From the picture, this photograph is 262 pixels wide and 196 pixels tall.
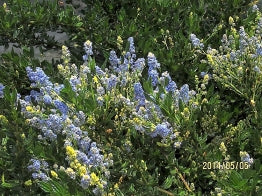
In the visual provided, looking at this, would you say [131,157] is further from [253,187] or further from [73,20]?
[73,20]

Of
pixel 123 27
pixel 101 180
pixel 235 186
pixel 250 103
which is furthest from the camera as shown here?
pixel 123 27

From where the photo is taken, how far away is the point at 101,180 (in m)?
2.60

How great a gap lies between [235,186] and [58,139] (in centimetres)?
101

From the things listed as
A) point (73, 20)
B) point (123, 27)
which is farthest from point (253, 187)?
point (73, 20)
